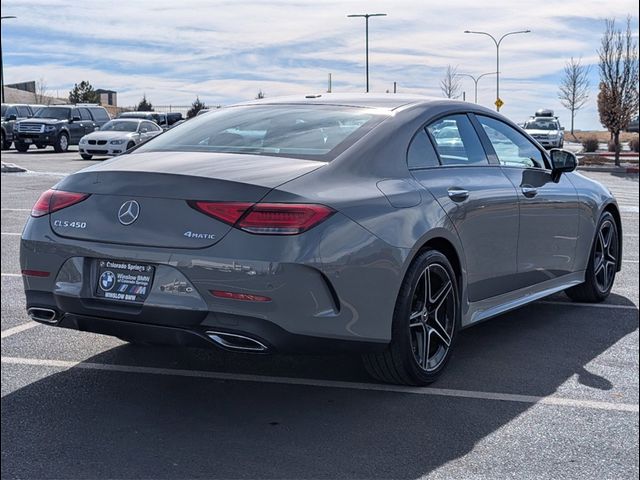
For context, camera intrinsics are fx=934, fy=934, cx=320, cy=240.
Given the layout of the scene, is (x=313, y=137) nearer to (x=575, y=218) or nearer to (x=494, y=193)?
(x=494, y=193)

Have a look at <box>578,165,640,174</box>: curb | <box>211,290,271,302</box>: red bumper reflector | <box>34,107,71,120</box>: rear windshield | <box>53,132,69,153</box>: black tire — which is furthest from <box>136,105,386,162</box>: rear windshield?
<box>34,107,71,120</box>: rear windshield

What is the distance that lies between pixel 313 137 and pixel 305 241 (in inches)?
35.9

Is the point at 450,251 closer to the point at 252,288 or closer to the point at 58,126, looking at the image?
the point at 252,288

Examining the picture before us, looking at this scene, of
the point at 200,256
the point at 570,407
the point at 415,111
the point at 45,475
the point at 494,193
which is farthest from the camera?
the point at 494,193

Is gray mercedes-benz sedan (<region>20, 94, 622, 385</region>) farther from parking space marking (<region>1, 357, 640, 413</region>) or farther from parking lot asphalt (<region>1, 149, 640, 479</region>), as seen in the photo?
parking lot asphalt (<region>1, 149, 640, 479</region>)

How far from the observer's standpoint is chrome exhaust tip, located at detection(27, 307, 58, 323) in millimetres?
4387

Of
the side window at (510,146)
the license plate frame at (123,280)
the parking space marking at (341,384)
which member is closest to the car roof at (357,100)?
the side window at (510,146)

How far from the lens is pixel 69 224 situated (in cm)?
435

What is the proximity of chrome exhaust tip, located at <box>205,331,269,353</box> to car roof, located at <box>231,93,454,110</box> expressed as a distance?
1.70 m

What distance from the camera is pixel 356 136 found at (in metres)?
4.73

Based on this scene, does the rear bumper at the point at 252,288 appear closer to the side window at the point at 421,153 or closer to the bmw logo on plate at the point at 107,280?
the bmw logo on plate at the point at 107,280

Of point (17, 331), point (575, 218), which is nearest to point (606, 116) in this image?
point (575, 218)

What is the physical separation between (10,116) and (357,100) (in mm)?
33855

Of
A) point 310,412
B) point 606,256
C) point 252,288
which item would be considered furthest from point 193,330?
point 606,256
